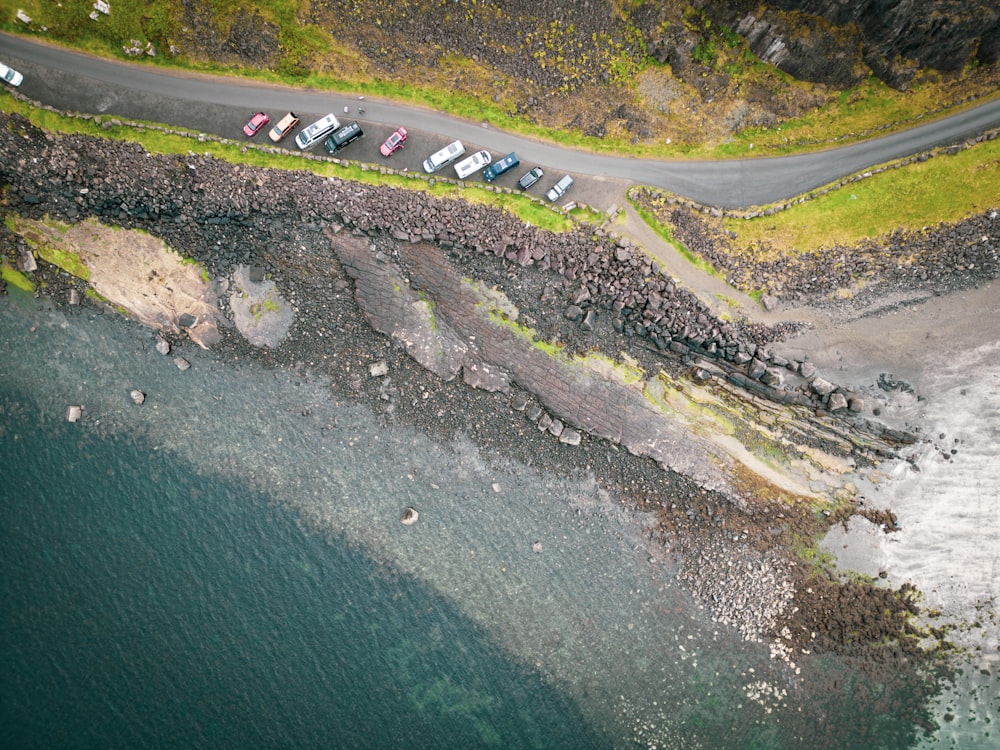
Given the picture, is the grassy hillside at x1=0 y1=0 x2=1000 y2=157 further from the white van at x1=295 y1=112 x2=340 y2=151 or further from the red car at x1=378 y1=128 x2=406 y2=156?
the red car at x1=378 y1=128 x2=406 y2=156

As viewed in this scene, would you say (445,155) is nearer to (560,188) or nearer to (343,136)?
(343,136)

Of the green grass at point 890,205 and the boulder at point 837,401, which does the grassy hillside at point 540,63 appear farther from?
the boulder at point 837,401

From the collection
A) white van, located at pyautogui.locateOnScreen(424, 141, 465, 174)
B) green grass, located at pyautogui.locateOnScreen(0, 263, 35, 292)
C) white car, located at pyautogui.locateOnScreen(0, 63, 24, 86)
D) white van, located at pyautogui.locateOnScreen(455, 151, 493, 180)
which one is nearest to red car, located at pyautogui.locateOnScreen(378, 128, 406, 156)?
white van, located at pyautogui.locateOnScreen(424, 141, 465, 174)


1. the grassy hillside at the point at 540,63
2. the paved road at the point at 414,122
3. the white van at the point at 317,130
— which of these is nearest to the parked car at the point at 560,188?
the paved road at the point at 414,122

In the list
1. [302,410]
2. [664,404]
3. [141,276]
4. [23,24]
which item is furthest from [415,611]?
[23,24]

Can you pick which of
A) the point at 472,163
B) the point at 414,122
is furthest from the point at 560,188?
the point at 414,122

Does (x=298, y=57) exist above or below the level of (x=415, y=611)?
above

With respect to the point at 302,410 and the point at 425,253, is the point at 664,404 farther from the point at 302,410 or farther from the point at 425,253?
the point at 302,410
